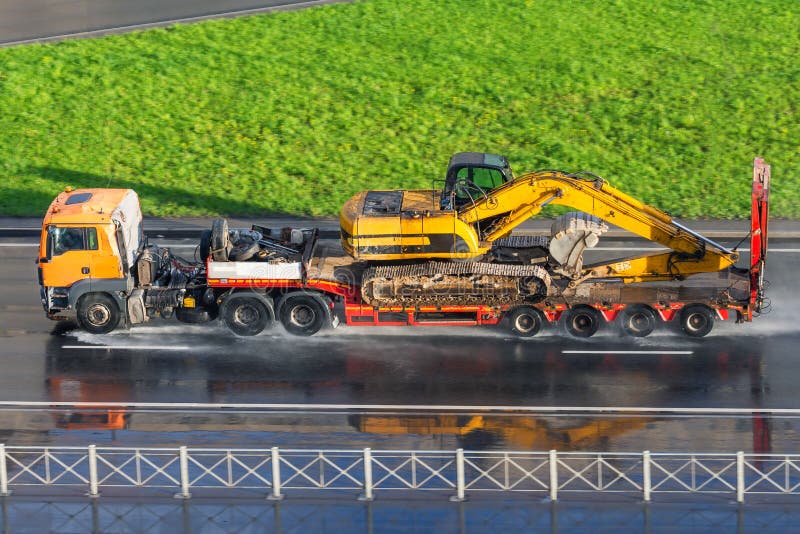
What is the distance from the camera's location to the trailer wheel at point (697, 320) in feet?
94.0

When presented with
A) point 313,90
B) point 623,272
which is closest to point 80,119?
point 313,90

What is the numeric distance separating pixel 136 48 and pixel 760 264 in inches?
1016

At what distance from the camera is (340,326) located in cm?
3027

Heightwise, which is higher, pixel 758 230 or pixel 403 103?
pixel 403 103

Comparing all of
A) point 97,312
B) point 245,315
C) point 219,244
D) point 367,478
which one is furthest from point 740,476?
point 97,312

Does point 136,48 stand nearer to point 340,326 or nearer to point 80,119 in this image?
point 80,119

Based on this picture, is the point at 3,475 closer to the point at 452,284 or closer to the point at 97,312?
the point at 97,312

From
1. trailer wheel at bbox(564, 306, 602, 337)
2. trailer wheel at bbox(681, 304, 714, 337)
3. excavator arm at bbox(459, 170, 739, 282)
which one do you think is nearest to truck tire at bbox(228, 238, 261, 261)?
excavator arm at bbox(459, 170, 739, 282)

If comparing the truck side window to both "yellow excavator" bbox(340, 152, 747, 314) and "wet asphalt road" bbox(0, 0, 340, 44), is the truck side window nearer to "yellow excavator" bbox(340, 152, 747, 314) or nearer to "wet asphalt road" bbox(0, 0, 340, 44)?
"yellow excavator" bbox(340, 152, 747, 314)

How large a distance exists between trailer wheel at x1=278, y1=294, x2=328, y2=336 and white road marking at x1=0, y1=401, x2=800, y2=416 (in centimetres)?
374

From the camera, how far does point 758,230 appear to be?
92.0 ft

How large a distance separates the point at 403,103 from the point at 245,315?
14738 millimetres

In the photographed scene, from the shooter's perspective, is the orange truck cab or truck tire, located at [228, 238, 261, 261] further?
truck tire, located at [228, 238, 261, 261]

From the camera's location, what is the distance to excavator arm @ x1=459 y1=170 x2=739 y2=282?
93.4ft
